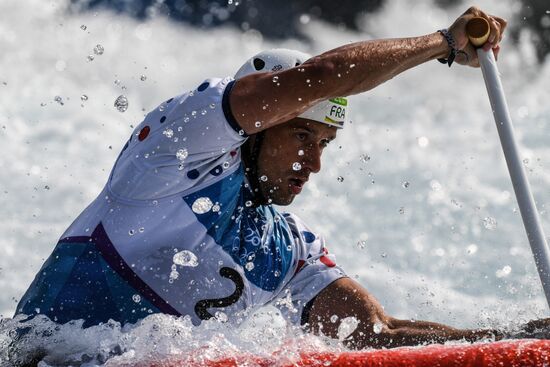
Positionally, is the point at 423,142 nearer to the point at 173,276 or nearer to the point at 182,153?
the point at 173,276

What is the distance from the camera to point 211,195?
3795 mm

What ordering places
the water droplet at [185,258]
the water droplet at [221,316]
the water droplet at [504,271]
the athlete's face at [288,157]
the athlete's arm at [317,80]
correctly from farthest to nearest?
1. the water droplet at [504,271]
2. the athlete's face at [288,157]
3. the water droplet at [221,316]
4. the water droplet at [185,258]
5. the athlete's arm at [317,80]

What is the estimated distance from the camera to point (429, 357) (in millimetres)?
2502

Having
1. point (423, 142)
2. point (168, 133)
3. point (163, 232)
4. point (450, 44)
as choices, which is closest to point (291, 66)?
point (450, 44)

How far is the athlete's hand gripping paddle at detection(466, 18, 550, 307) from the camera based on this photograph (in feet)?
11.4

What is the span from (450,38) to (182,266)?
1.72m

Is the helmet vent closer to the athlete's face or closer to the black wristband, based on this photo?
the athlete's face

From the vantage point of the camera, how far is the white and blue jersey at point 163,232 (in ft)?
11.9

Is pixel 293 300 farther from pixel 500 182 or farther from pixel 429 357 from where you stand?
pixel 500 182

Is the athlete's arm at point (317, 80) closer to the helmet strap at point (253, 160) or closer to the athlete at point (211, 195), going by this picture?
the athlete at point (211, 195)

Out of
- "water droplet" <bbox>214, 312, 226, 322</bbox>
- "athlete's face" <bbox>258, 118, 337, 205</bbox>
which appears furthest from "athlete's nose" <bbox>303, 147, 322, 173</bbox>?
"water droplet" <bbox>214, 312, 226, 322</bbox>

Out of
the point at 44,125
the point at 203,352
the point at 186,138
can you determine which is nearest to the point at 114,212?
the point at 186,138

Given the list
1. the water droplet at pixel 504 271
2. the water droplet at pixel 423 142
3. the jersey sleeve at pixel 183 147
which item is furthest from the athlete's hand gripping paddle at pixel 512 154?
the water droplet at pixel 423 142

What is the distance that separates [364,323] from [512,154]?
1.25m
